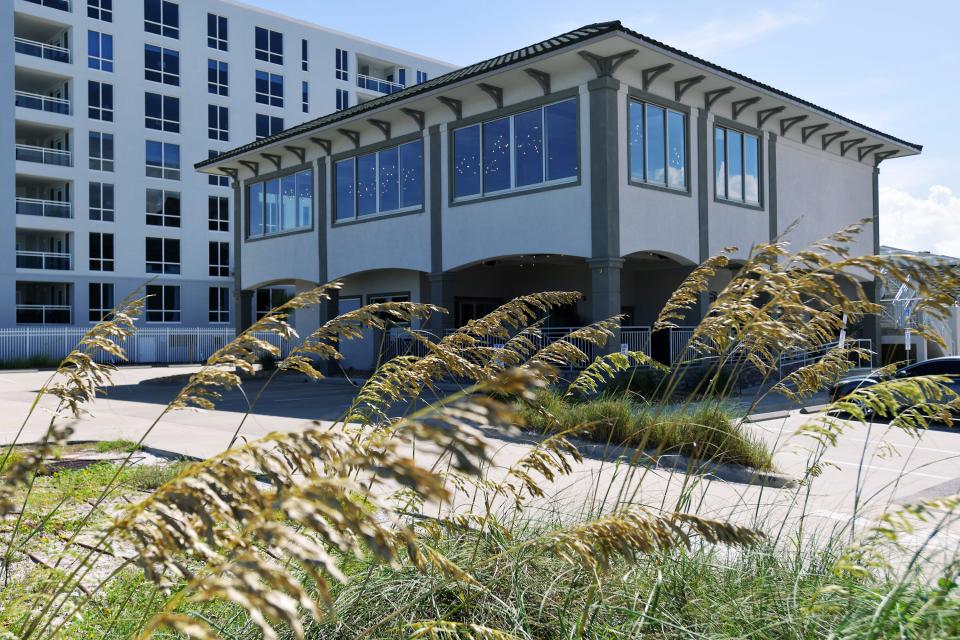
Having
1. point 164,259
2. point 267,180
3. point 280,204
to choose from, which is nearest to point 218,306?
point 164,259


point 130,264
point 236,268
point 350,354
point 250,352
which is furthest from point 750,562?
point 130,264

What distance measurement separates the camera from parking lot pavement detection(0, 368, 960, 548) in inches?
182

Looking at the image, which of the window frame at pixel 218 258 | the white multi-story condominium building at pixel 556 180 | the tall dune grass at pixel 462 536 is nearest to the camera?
the tall dune grass at pixel 462 536

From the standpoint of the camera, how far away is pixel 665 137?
780 inches

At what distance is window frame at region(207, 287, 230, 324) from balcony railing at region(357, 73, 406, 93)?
17775 mm

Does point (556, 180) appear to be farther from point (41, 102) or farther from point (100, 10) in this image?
point (100, 10)

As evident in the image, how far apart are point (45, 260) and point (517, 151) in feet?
100

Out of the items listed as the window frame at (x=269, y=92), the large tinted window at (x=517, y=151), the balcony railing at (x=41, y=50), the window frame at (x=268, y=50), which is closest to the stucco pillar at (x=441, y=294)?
the large tinted window at (x=517, y=151)

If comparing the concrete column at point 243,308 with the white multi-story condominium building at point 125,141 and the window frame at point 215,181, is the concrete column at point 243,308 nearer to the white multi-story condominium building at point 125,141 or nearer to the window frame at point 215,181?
the white multi-story condominium building at point 125,141

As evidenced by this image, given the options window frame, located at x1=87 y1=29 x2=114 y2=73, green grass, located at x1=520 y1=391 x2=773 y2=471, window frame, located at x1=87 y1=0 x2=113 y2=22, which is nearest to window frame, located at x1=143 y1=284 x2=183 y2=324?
window frame, located at x1=87 y1=29 x2=114 y2=73

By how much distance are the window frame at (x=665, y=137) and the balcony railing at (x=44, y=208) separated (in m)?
32.9

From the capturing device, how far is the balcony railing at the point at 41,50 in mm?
38681

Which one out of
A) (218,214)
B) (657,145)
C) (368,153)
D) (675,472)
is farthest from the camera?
(218,214)

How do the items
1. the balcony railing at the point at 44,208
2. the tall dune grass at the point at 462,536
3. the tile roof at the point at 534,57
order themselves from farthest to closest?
the balcony railing at the point at 44,208, the tile roof at the point at 534,57, the tall dune grass at the point at 462,536
